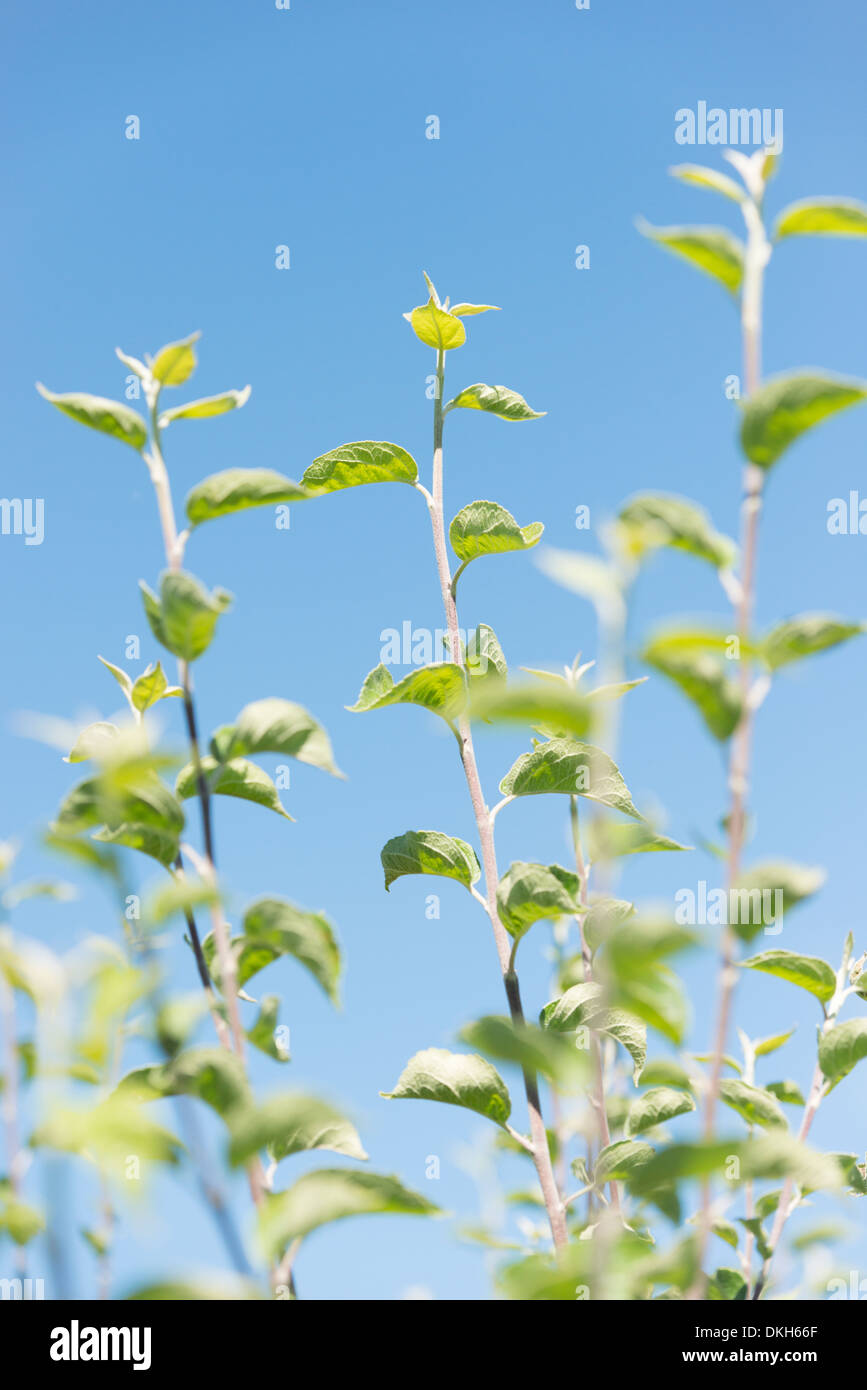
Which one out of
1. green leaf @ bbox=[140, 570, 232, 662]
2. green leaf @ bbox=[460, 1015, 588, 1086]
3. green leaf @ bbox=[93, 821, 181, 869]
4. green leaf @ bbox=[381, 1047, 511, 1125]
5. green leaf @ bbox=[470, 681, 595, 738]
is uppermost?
green leaf @ bbox=[140, 570, 232, 662]

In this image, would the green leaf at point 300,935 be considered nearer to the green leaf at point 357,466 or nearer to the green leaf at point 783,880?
the green leaf at point 783,880

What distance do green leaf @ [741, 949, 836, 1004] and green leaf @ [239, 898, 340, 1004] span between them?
0.94 m

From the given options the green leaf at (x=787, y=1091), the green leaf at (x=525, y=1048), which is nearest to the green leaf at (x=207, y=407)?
the green leaf at (x=525, y=1048)

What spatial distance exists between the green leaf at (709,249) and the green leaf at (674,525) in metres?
0.31

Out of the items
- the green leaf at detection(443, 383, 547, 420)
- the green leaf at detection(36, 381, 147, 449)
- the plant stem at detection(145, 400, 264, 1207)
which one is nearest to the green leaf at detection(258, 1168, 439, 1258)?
the plant stem at detection(145, 400, 264, 1207)

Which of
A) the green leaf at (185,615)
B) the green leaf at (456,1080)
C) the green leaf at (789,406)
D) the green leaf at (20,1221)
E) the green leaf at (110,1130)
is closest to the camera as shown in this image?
the green leaf at (110,1130)

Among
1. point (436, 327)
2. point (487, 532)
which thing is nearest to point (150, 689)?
point (487, 532)

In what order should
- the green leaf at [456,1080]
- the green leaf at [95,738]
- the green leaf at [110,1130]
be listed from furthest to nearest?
the green leaf at [456,1080]
the green leaf at [95,738]
the green leaf at [110,1130]

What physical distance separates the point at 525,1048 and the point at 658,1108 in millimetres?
1067

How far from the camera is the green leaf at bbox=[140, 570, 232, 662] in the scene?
128 cm

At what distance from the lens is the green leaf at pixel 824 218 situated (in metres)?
1.18

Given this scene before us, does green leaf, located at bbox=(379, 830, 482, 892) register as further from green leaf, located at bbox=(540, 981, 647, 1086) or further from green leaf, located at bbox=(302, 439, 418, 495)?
green leaf, located at bbox=(302, 439, 418, 495)
